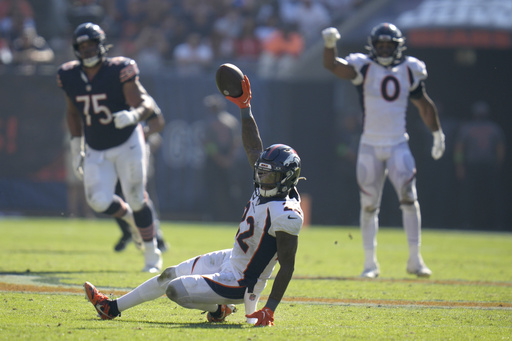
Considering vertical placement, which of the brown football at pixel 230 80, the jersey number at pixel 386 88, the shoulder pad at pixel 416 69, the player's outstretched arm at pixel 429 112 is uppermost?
the brown football at pixel 230 80

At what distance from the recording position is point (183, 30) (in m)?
17.2

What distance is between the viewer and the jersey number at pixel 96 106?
750 cm

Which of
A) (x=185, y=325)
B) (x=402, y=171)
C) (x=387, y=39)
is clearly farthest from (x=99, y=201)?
(x=387, y=39)

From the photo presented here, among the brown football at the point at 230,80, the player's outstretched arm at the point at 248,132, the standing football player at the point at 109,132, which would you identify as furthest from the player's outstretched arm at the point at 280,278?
the standing football player at the point at 109,132

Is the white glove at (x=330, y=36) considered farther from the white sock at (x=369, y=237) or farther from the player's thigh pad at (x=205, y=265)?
the player's thigh pad at (x=205, y=265)

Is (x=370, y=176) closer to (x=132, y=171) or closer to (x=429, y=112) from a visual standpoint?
(x=429, y=112)

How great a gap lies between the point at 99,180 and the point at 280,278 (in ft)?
10.1

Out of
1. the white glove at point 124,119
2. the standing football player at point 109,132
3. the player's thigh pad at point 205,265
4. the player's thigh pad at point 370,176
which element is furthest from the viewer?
the player's thigh pad at point 370,176

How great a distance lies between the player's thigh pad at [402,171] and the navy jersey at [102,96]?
2.32 metres

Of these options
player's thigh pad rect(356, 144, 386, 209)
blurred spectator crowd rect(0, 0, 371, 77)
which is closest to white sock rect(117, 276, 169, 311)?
player's thigh pad rect(356, 144, 386, 209)

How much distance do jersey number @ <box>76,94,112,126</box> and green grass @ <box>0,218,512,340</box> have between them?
129 cm

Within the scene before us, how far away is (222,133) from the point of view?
14.8m

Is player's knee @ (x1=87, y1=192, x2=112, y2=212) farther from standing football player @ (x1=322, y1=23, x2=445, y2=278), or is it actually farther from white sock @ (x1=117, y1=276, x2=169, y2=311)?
white sock @ (x1=117, y1=276, x2=169, y2=311)

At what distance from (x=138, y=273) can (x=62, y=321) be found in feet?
8.09
